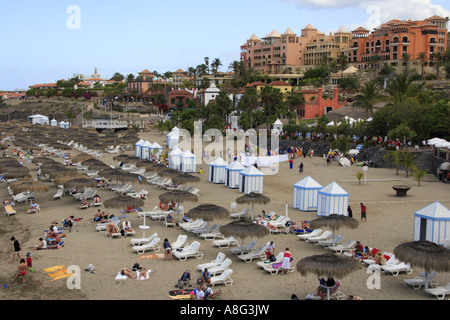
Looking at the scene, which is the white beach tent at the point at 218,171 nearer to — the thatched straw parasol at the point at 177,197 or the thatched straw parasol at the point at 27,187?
the thatched straw parasol at the point at 177,197

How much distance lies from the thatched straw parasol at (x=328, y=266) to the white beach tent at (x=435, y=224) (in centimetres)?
548

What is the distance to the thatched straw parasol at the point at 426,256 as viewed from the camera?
1137 cm

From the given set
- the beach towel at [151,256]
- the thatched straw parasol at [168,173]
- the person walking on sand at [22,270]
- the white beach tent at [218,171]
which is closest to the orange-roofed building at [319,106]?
the white beach tent at [218,171]

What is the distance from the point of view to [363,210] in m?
19.2

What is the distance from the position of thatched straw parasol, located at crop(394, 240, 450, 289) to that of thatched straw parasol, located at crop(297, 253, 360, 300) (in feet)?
4.21

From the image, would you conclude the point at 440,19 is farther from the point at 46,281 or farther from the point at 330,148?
the point at 46,281

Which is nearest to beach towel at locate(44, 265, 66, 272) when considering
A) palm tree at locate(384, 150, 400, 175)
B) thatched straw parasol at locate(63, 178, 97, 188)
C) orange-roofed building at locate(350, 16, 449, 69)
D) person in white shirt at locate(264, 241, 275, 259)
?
person in white shirt at locate(264, 241, 275, 259)

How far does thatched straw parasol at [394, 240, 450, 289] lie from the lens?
11367mm

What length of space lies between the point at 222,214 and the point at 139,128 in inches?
2013

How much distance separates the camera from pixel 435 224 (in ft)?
51.6

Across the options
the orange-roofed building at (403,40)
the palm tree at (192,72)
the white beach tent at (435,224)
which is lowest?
the white beach tent at (435,224)

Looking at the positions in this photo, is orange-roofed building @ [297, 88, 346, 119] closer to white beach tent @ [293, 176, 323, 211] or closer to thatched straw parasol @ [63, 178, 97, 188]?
white beach tent @ [293, 176, 323, 211]
